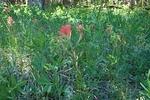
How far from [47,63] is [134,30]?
1472 millimetres

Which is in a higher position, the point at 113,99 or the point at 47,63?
the point at 47,63

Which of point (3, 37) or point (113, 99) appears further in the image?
point (3, 37)

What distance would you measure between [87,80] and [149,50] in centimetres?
93

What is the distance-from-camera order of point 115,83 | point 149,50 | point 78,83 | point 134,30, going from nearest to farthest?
point 78,83
point 115,83
point 149,50
point 134,30

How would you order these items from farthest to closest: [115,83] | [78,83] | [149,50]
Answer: [149,50] → [115,83] → [78,83]

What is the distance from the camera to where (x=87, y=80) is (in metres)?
2.98

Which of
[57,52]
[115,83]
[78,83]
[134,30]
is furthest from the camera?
[134,30]

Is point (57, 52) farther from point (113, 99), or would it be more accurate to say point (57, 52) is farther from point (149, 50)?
point (149, 50)

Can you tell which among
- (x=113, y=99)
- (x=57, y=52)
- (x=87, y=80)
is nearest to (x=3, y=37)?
(x=57, y=52)

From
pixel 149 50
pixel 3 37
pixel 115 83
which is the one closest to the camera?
pixel 115 83

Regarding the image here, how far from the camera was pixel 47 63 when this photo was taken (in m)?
3.06

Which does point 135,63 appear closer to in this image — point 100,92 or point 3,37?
point 100,92

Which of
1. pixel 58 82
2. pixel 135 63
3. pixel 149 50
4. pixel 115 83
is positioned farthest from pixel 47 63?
pixel 149 50

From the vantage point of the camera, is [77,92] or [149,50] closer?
[77,92]
